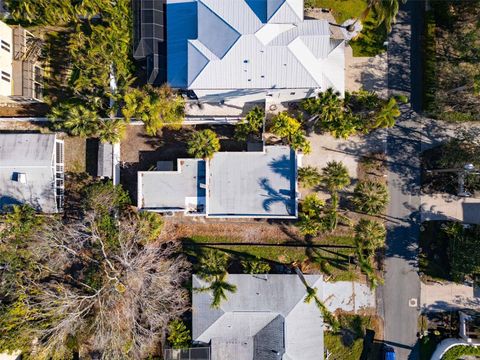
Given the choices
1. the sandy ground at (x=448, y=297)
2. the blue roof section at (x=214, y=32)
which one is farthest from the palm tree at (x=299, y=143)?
the sandy ground at (x=448, y=297)

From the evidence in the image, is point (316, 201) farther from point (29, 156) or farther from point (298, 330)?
point (29, 156)

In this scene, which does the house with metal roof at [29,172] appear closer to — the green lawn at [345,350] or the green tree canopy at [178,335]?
the green tree canopy at [178,335]

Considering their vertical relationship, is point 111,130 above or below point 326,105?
below

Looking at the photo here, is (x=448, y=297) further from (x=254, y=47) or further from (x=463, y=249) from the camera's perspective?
(x=254, y=47)

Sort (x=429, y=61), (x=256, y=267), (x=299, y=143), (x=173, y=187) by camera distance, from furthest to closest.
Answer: (x=429, y=61), (x=256, y=267), (x=173, y=187), (x=299, y=143)

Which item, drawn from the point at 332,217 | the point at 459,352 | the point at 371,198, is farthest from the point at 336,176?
the point at 459,352

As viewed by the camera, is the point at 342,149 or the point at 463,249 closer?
the point at 463,249
